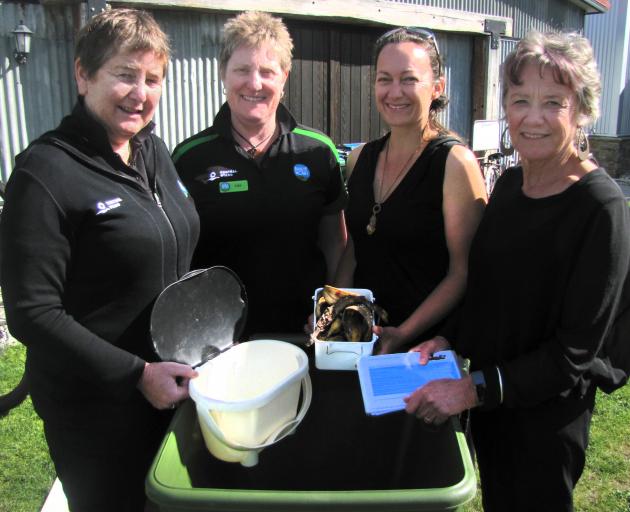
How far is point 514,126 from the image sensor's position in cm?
183

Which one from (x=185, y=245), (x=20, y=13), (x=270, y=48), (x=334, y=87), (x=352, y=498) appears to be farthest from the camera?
(x=334, y=87)

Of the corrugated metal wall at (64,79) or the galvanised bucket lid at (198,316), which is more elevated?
the corrugated metal wall at (64,79)

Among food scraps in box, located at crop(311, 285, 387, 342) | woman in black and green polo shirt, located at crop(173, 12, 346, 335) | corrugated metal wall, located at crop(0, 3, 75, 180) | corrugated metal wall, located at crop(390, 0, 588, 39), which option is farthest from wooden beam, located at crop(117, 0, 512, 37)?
food scraps in box, located at crop(311, 285, 387, 342)

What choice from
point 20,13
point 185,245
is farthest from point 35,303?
point 20,13

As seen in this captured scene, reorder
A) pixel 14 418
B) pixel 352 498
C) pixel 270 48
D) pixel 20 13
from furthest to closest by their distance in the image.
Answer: pixel 20 13
pixel 14 418
pixel 270 48
pixel 352 498

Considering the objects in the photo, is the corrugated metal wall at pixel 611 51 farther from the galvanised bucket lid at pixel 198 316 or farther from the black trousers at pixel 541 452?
the galvanised bucket lid at pixel 198 316

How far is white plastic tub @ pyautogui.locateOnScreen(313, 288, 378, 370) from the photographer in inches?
74.9

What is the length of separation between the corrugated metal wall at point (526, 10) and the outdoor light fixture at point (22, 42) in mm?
5156

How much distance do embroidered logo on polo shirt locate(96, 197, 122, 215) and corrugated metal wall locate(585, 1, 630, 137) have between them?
55.7 ft

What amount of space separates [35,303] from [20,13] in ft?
17.4

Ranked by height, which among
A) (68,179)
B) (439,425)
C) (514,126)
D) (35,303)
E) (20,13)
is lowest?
(439,425)

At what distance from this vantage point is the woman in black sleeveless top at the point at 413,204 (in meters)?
2.13

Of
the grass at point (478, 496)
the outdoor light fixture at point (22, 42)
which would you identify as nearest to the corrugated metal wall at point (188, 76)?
the outdoor light fixture at point (22, 42)

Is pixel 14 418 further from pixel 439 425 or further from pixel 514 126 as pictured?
pixel 514 126
